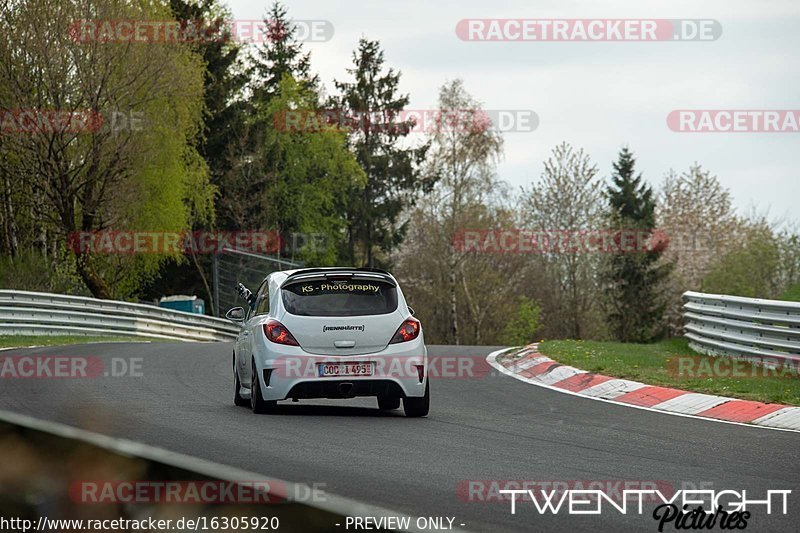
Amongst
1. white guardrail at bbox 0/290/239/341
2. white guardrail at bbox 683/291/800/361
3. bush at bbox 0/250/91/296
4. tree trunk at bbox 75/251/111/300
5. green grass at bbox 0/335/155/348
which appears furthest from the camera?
tree trunk at bbox 75/251/111/300

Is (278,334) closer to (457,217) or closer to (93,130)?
(93,130)

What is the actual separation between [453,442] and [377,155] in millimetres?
60076

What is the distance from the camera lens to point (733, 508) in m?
7.01

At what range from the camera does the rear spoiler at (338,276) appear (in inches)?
518

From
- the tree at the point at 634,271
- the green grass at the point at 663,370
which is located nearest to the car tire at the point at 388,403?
the green grass at the point at 663,370

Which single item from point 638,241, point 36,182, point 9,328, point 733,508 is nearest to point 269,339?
point 733,508

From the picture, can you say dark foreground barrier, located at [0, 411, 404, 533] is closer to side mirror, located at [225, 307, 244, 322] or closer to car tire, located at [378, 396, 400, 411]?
car tire, located at [378, 396, 400, 411]

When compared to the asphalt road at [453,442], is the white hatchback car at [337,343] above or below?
above

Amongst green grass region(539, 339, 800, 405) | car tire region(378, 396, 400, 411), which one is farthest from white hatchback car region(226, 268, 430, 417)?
green grass region(539, 339, 800, 405)

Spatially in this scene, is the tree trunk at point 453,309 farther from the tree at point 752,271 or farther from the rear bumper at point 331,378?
the rear bumper at point 331,378

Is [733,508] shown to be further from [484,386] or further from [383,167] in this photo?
[383,167]

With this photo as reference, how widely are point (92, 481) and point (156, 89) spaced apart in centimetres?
3566

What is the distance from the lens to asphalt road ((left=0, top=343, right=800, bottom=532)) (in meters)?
7.28

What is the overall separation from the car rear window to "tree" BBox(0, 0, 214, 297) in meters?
24.8
